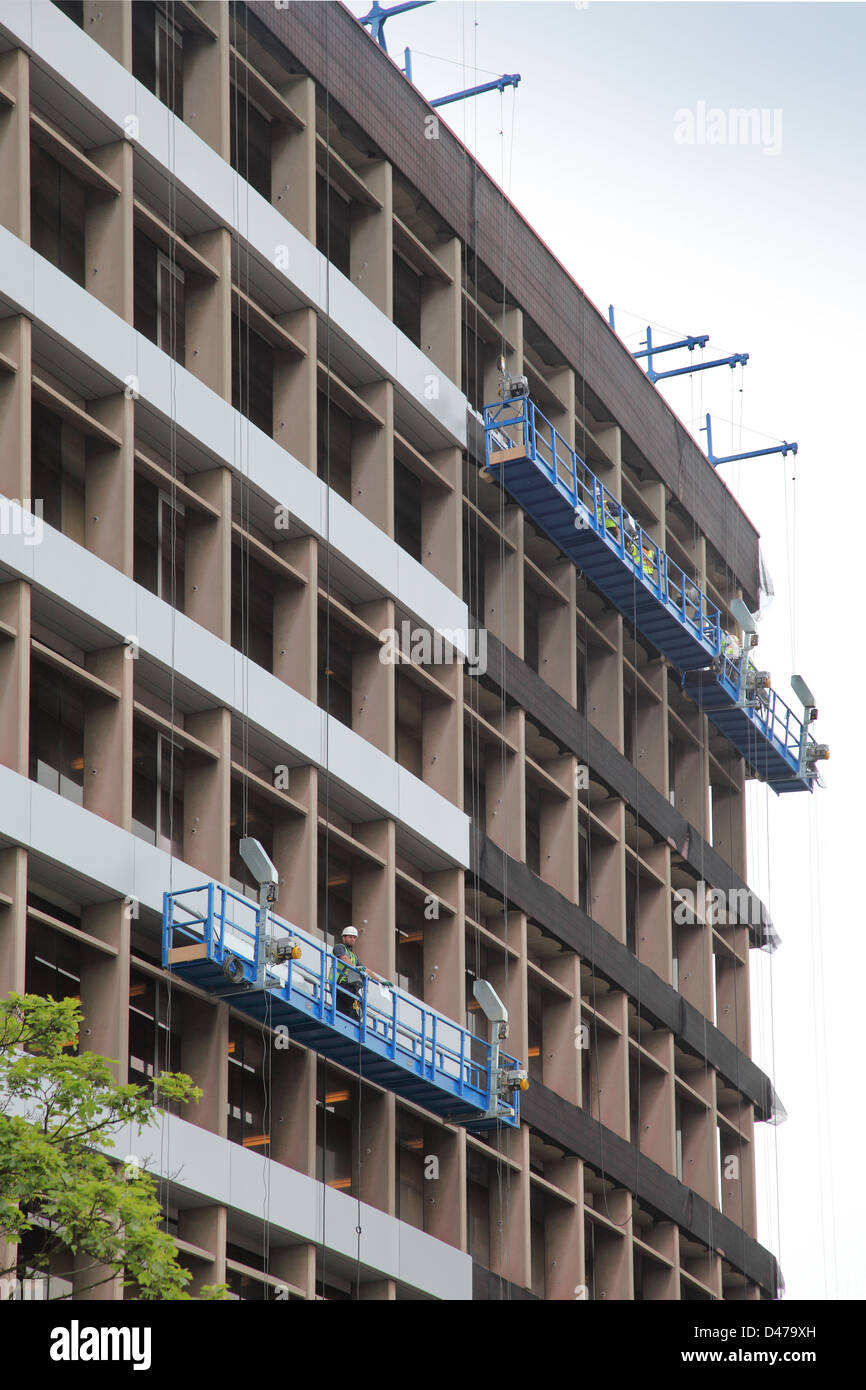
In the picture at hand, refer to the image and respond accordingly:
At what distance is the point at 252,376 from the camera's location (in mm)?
49250

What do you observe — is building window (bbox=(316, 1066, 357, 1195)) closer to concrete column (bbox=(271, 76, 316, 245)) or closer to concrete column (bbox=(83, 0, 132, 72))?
concrete column (bbox=(271, 76, 316, 245))

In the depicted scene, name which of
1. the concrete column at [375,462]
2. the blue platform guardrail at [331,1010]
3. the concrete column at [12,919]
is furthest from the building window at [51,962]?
the concrete column at [375,462]

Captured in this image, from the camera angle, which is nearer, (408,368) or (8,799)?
(8,799)

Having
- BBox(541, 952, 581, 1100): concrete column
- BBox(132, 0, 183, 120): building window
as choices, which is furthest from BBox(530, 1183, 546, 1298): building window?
BBox(132, 0, 183, 120): building window

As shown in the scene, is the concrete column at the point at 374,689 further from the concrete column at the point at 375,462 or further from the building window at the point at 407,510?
the building window at the point at 407,510

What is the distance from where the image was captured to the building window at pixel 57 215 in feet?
138

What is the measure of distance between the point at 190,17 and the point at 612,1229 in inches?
1319

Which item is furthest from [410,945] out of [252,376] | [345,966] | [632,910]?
[632,910]

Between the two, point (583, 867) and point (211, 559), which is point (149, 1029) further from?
point (583, 867)

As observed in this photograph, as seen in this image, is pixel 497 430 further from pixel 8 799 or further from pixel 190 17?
pixel 8 799

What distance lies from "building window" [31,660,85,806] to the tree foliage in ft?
35.4

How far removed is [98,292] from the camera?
4181 cm

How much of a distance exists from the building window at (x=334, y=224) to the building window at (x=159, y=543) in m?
10.5
